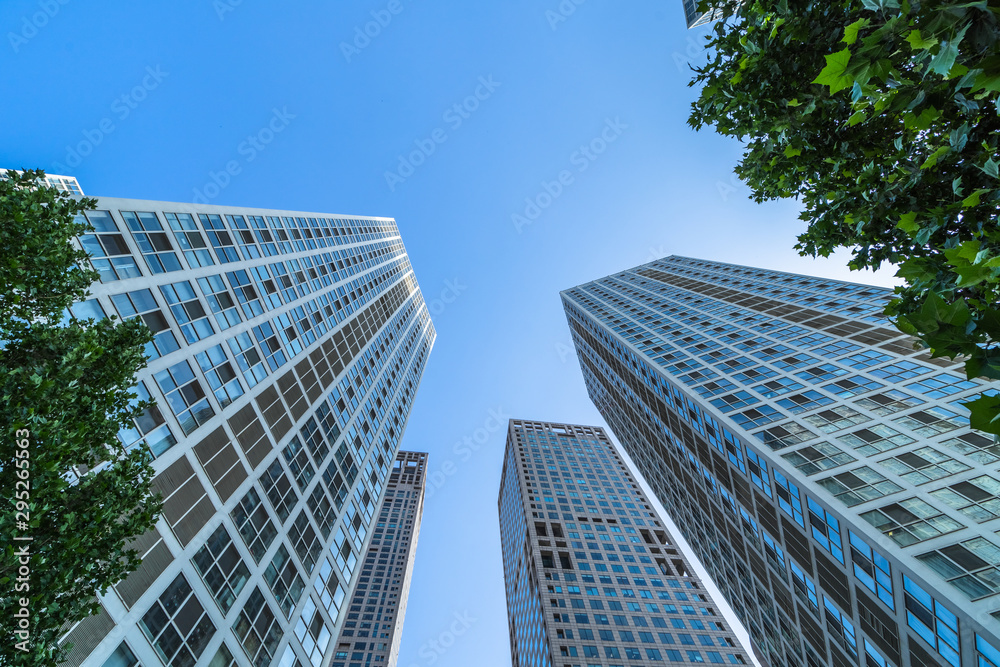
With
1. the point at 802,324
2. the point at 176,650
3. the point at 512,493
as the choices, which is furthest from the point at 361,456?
the point at 512,493

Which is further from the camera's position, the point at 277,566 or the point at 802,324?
the point at 802,324

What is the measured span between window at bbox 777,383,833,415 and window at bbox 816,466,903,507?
739 cm

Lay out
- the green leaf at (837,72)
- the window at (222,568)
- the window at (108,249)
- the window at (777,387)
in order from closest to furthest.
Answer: the green leaf at (837,72) < the window at (222,568) < the window at (108,249) < the window at (777,387)

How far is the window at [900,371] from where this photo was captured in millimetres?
31984

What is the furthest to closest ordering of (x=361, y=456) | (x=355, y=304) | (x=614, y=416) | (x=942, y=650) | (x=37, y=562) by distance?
(x=614, y=416) → (x=355, y=304) → (x=361, y=456) → (x=942, y=650) → (x=37, y=562)

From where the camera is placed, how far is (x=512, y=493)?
9462 centimetres

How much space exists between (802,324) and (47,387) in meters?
56.0

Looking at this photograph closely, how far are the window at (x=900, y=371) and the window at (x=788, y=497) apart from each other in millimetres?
13013

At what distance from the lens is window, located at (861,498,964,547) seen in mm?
21141

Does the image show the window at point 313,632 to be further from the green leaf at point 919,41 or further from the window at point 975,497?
the window at point 975,497

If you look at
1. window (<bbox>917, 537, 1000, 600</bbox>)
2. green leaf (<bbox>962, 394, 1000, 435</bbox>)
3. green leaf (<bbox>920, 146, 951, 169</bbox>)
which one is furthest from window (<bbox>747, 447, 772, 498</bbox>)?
green leaf (<bbox>962, 394, 1000, 435</bbox>)

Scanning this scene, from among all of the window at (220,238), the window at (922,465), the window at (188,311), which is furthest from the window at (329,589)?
the window at (922,465)

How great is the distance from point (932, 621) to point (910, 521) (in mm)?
4728

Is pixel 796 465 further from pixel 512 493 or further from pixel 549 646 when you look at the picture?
pixel 512 493
